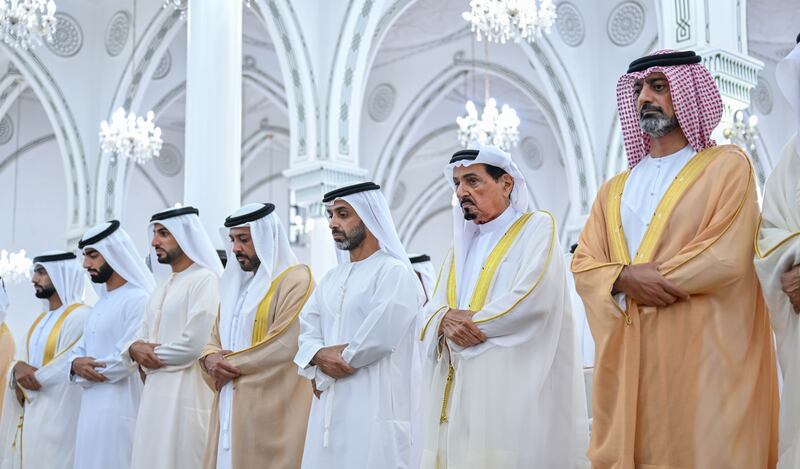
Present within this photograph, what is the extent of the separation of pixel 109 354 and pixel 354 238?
161 cm

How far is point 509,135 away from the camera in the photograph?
11164mm

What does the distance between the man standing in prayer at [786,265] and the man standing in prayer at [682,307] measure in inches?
2.7

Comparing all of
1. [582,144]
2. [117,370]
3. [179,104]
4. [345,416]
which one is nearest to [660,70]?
[345,416]

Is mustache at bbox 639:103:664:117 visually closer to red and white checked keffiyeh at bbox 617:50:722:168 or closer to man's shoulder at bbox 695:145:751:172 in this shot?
red and white checked keffiyeh at bbox 617:50:722:168

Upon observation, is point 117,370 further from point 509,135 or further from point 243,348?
point 509,135

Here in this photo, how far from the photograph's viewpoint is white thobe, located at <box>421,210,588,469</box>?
313cm

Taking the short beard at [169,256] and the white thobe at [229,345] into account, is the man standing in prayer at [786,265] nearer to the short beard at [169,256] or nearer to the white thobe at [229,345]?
the white thobe at [229,345]

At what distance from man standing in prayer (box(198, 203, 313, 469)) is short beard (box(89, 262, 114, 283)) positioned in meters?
0.98

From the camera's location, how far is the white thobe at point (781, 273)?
2.51m

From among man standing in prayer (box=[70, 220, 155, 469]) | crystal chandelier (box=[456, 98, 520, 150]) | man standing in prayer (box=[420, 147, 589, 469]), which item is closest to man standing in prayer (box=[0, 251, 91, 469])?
man standing in prayer (box=[70, 220, 155, 469])

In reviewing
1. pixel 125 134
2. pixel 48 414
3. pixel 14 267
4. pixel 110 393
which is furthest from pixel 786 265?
pixel 14 267

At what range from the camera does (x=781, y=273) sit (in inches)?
101

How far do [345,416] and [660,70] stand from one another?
1656 mm

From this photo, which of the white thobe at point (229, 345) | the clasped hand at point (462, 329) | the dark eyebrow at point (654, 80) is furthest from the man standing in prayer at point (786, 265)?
the white thobe at point (229, 345)
